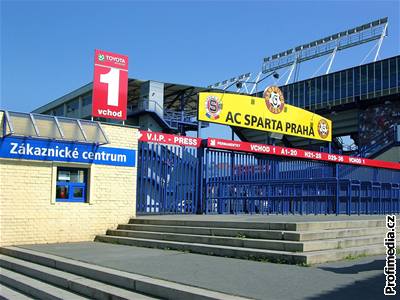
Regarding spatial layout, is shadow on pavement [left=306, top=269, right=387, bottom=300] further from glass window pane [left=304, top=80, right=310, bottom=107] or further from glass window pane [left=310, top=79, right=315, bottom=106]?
glass window pane [left=304, top=80, right=310, bottom=107]

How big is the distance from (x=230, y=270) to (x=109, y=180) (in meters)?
7.93

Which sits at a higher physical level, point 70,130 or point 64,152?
point 70,130

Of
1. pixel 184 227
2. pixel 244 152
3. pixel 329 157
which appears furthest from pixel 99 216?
pixel 329 157

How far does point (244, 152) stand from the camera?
1994cm

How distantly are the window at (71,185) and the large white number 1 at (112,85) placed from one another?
9.25ft

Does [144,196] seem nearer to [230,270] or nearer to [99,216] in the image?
[99,216]

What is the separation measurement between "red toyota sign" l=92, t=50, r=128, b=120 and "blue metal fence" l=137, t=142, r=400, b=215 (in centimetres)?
152

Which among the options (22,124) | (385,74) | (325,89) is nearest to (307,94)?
(325,89)

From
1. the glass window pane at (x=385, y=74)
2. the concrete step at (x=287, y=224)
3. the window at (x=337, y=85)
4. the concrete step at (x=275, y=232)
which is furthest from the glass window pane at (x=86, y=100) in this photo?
the concrete step at (x=275, y=232)

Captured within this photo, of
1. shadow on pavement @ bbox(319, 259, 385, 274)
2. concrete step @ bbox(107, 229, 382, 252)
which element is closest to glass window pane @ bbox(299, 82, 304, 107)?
concrete step @ bbox(107, 229, 382, 252)

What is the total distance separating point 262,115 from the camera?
25.0 meters

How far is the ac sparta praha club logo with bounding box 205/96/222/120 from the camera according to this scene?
22.0 meters

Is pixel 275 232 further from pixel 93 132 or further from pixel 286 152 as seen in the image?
pixel 286 152

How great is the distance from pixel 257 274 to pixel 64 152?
28.2 feet
